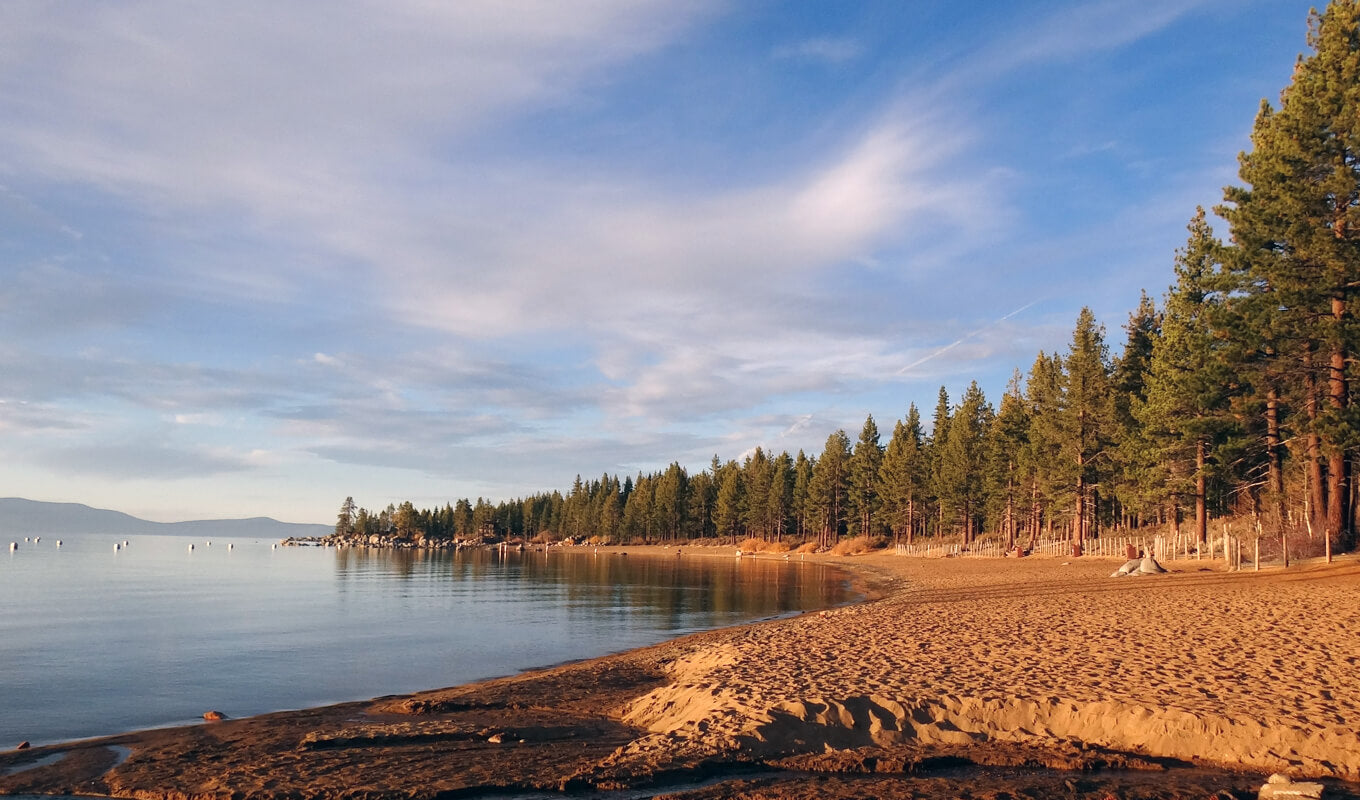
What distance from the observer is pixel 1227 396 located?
34688 mm

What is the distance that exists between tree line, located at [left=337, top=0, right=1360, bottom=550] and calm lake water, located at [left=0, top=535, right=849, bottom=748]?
61.8 ft

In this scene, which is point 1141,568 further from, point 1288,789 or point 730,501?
point 730,501

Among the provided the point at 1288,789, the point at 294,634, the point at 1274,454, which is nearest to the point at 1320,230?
the point at 1274,454

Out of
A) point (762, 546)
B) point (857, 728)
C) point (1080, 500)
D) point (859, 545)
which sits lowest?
point (762, 546)

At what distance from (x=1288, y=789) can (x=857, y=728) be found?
5.24 metres

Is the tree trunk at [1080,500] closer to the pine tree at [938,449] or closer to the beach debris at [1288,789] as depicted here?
the pine tree at [938,449]

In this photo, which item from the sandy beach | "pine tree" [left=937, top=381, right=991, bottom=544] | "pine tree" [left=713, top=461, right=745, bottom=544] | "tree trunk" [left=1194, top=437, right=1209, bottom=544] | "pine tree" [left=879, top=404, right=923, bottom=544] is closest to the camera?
the sandy beach

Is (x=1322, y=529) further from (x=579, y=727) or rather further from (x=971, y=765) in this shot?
(x=579, y=727)

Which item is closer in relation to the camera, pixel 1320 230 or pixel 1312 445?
pixel 1320 230

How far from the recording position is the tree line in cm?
2727

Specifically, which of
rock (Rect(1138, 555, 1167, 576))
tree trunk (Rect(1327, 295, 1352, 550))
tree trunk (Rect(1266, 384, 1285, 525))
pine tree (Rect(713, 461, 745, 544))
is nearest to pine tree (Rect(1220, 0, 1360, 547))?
tree trunk (Rect(1327, 295, 1352, 550))

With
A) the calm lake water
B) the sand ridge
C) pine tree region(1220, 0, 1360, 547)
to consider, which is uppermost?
pine tree region(1220, 0, 1360, 547)

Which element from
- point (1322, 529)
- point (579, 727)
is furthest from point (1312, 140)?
point (579, 727)

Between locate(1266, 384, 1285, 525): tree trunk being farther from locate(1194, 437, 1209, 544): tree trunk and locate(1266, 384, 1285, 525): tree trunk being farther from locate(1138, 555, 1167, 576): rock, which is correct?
locate(1138, 555, 1167, 576): rock
